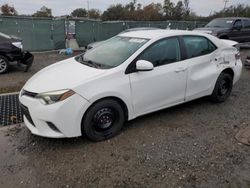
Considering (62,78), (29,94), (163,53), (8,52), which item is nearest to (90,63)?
(62,78)

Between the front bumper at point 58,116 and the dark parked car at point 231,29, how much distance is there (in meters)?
10.7

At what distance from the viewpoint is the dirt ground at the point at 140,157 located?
9.32 feet

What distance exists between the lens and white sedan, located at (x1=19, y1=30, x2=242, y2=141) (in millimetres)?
3281

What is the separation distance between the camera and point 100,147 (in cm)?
351

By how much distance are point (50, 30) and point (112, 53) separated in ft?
36.3

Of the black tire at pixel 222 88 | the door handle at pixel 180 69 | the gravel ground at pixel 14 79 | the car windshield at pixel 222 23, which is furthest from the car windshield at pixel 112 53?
the car windshield at pixel 222 23

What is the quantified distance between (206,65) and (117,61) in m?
1.90

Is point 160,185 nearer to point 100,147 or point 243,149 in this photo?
point 100,147

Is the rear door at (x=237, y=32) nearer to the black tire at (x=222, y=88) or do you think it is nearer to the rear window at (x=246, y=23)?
the rear window at (x=246, y=23)

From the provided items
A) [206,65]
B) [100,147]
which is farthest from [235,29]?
[100,147]

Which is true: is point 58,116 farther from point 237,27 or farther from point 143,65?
point 237,27

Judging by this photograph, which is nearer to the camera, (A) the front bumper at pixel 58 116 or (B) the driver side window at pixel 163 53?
(A) the front bumper at pixel 58 116

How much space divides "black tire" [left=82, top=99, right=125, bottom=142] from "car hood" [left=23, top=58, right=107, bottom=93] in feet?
1.35

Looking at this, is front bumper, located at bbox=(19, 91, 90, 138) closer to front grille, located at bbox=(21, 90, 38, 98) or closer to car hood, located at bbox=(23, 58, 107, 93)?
front grille, located at bbox=(21, 90, 38, 98)
